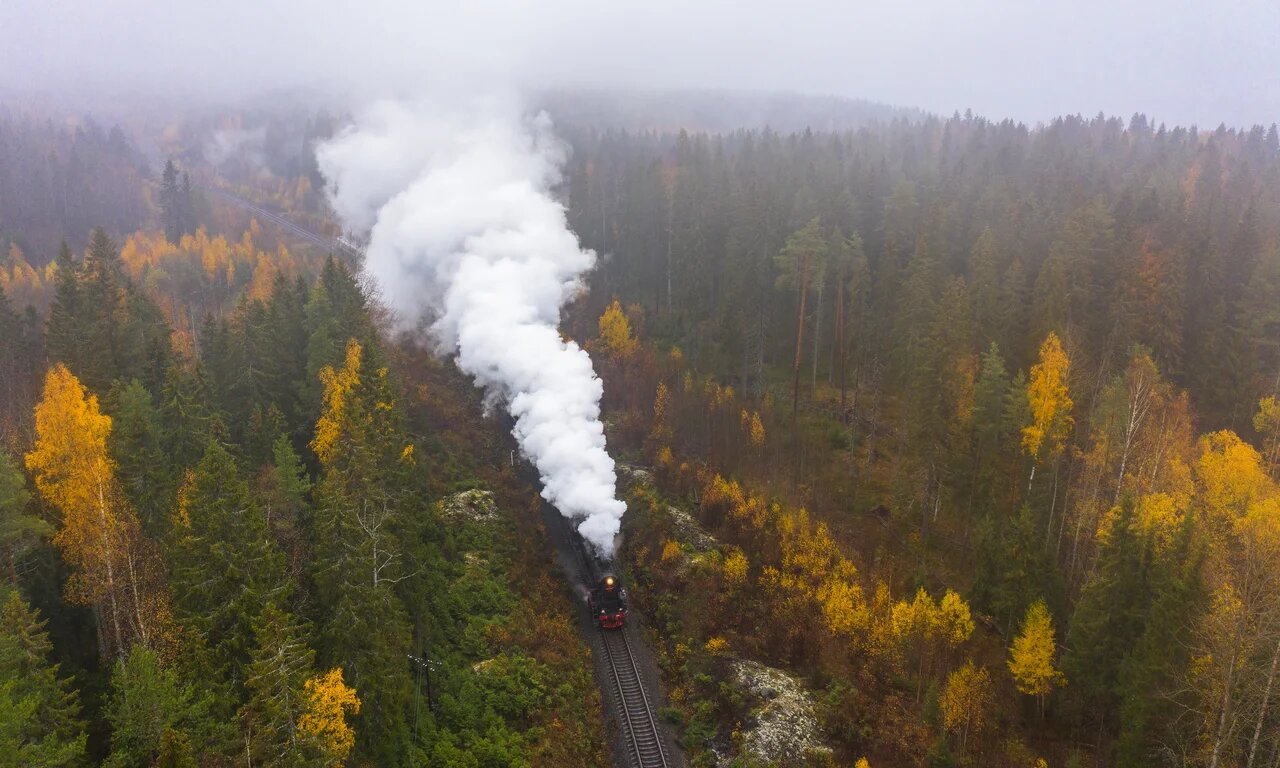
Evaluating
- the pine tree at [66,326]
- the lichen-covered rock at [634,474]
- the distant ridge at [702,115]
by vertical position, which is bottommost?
the lichen-covered rock at [634,474]

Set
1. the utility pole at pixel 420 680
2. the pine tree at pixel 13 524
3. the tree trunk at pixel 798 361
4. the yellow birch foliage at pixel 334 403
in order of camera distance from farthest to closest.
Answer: the tree trunk at pixel 798 361 → the yellow birch foliage at pixel 334 403 → the utility pole at pixel 420 680 → the pine tree at pixel 13 524

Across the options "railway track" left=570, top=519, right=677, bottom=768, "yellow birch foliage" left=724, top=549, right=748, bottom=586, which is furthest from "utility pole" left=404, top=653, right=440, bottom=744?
"yellow birch foliage" left=724, top=549, right=748, bottom=586

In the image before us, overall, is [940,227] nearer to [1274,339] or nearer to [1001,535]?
[1274,339]

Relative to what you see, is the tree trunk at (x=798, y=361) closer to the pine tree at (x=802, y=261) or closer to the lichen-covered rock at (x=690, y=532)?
the pine tree at (x=802, y=261)

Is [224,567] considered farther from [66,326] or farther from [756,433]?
[756,433]

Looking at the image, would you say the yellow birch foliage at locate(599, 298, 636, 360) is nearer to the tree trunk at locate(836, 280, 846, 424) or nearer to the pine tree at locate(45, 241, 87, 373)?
the tree trunk at locate(836, 280, 846, 424)

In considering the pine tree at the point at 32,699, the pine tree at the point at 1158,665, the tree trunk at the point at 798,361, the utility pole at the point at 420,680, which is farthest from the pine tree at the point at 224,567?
the tree trunk at the point at 798,361
